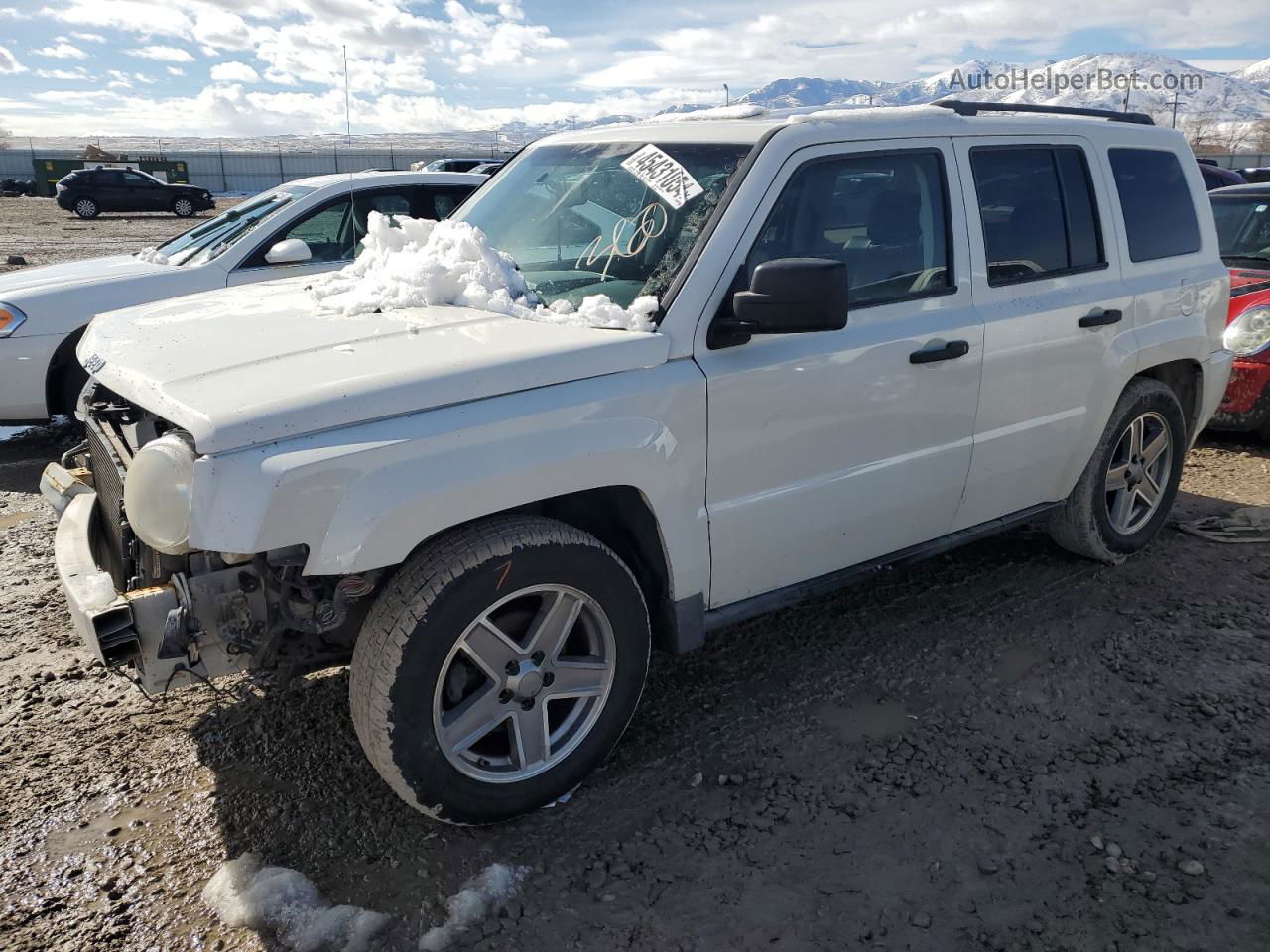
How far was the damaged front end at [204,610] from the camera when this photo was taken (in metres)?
2.56

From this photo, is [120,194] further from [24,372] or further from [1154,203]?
[1154,203]

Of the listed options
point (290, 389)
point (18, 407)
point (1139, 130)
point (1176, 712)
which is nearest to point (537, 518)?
point (290, 389)

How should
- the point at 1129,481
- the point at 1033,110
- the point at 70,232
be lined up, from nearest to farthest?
the point at 1033,110, the point at 1129,481, the point at 70,232

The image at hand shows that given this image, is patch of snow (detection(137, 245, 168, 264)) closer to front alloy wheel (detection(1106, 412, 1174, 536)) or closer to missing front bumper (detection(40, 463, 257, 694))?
missing front bumper (detection(40, 463, 257, 694))

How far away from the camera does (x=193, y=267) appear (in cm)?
655

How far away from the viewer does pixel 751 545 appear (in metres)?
3.29

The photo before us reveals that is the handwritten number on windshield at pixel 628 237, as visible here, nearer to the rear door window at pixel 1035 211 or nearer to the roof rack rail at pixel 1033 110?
the rear door window at pixel 1035 211

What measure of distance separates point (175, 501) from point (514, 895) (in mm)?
1344

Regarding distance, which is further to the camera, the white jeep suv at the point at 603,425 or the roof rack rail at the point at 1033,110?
the roof rack rail at the point at 1033,110

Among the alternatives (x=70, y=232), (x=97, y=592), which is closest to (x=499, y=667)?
(x=97, y=592)

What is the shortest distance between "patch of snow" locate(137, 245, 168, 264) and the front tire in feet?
17.0

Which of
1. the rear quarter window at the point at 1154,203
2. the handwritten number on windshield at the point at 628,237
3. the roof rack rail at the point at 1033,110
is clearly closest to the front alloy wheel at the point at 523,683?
the handwritten number on windshield at the point at 628,237

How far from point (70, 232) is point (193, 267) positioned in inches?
861

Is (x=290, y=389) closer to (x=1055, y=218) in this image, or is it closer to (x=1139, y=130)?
(x=1055, y=218)
